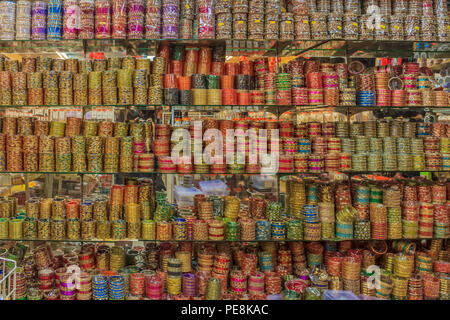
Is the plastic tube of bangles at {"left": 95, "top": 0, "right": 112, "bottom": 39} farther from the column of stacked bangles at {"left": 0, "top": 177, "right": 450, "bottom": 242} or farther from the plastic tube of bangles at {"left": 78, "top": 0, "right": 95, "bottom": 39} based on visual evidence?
the column of stacked bangles at {"left": 0, "top": 177, "right": 450, "bottom": 242}

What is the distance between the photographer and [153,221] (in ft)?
8.75

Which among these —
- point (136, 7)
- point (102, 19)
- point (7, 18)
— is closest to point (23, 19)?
point (7, 18)

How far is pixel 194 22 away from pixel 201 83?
43cm

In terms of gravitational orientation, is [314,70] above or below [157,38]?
below

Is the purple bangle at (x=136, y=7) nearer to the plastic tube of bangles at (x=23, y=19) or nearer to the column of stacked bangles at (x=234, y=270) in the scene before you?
the plastic tube of bangles at (x=23, y=19)

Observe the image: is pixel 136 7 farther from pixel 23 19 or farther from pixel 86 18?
pixel 23 19

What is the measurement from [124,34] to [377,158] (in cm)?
190

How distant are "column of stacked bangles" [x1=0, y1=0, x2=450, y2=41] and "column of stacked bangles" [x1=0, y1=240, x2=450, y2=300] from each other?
146 cm

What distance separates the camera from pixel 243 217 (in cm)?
277

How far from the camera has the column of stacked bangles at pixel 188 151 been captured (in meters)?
2.61

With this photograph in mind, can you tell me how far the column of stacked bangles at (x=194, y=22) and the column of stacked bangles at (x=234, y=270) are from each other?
4.79ft

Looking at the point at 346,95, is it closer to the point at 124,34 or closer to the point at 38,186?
the point at 124,34
